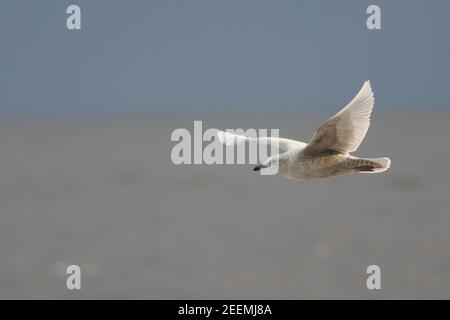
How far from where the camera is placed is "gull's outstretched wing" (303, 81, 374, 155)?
206 inches

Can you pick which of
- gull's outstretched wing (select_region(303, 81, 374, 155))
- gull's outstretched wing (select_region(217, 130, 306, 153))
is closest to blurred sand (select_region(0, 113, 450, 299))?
gull's outstretched wing (select_region(217, 130, 306, 153))

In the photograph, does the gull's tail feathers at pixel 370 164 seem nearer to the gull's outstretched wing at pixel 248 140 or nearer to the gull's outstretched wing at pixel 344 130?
the gull's outstretched wing at pixel 344 130

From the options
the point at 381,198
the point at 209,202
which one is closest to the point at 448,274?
the point at 381,198

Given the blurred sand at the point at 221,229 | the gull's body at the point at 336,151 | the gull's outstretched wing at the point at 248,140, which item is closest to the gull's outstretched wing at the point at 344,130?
the gull's body at the point at 336,151

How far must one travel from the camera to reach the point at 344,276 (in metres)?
56.3

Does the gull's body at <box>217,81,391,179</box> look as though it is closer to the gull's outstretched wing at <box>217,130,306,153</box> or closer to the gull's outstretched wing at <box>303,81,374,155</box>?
the gull's outstretched wing at <box>303,81,374,155</box>

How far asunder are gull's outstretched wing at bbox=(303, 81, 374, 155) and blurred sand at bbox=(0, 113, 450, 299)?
146 feet

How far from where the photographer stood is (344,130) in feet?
17.5

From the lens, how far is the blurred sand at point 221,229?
54.2 m

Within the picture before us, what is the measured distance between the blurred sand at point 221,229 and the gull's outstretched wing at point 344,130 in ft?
146

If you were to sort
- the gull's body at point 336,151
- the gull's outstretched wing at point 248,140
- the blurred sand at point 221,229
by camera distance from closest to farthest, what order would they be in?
the gull's body at point 336,151, the gull's outstretched wing at point 248,140, the blurred sand at point 221,229
